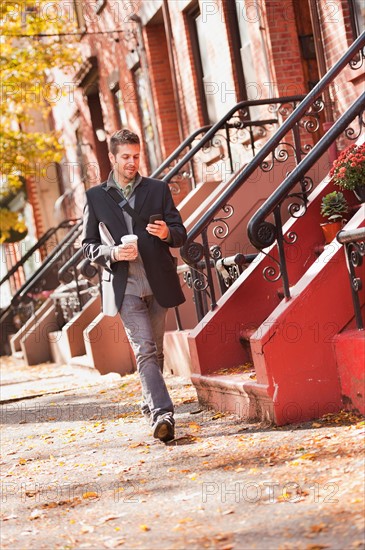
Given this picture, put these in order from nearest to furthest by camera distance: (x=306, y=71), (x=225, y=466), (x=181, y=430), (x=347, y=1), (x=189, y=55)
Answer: (x=225, y=466), (x=181, y=430), (x=347, y=1), (x=306, y=71), (x=189, y=55)

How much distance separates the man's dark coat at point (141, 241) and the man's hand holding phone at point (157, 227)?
14cm

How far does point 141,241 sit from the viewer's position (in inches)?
279

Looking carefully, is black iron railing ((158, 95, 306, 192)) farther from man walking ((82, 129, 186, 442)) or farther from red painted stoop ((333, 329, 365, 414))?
red painted stoop ((333, 329, 365, 414))

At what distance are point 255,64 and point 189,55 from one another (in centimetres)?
283

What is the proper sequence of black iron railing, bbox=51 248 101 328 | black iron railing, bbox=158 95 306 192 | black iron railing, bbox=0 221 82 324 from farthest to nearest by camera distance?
black iron railing, bbox=0 221 82 324 < black iron railing, bbox=51 248 101 328 < black iron railing, bbox=158 95 306 192

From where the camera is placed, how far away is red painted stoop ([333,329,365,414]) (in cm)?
645

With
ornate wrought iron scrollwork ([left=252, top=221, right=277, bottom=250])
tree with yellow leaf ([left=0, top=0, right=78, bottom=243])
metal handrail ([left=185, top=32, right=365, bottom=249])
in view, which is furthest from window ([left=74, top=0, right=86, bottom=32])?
ornate wrought iron scrollwork ([left=252, top=221, right=277, bottom=250])

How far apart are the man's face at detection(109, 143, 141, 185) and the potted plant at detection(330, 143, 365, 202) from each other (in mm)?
1790

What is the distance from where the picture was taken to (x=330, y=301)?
687 cm

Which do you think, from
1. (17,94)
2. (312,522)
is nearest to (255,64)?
(312,522)

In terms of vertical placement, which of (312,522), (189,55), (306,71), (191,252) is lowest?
(312,522)

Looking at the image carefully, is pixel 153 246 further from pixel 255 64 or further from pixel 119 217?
pixel 255 64

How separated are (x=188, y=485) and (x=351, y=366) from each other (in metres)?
1.53

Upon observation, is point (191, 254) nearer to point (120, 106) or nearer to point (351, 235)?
point (351, 235)
